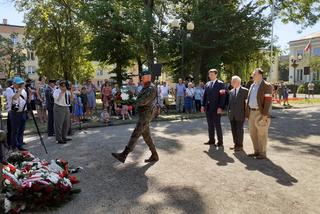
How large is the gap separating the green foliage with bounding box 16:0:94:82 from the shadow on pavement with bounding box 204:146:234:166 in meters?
27.8

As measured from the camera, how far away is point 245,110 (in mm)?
8961

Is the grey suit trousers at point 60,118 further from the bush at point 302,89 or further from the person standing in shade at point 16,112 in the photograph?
the bush at point 302,89

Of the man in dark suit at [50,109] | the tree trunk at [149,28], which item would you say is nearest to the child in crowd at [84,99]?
the man in dark suit at [50,109]

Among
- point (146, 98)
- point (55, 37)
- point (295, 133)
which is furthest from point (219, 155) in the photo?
point (55, 37)

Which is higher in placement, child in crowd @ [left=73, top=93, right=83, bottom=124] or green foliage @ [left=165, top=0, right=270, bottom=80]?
green foliage @ [left=165, top=0, right=270, bottom=80]

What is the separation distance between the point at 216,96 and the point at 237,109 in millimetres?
720

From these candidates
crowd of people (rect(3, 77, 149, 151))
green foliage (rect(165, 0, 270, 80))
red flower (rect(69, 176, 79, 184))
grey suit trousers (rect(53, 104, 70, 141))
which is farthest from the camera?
green foliage (rect(165, 0, 270, 80))

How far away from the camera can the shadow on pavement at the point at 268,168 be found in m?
6.63

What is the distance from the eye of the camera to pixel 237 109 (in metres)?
9.08

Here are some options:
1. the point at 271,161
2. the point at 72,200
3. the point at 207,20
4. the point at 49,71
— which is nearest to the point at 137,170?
the point at 72,200

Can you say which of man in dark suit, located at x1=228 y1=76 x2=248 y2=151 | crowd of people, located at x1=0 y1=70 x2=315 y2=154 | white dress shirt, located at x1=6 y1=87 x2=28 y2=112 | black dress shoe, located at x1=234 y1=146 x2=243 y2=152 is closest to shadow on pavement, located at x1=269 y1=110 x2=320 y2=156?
black dress shoe, located at x1=234 y1=146 x2=243 y2=152

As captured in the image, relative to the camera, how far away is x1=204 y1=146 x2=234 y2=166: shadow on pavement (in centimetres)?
803

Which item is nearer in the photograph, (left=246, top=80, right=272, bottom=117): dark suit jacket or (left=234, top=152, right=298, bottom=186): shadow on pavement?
(left=234, top=152, right=298, bottom=186): shadow on pavement

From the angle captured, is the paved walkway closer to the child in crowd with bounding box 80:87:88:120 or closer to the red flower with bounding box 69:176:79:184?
the red flower with bounding box 69:176:79:184
